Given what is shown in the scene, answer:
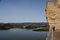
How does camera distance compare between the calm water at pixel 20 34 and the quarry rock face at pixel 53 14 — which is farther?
the calm water at pixel 20 34

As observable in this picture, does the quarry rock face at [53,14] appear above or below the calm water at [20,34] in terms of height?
above

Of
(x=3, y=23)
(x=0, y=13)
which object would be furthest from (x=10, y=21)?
(x=0, y=13)

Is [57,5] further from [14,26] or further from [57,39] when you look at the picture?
[14,26]

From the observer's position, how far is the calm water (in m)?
2.73

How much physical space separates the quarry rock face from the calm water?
4.95 feet

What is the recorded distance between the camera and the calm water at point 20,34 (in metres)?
2.73

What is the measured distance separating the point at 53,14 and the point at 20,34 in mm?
1918

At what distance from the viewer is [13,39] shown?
3.07 metres

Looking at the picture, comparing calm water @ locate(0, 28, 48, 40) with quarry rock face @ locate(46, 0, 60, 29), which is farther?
calm water @ locate(0, 28, 48, 40)

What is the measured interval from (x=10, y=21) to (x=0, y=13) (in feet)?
1.07

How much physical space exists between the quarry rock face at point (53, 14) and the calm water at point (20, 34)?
1510mm

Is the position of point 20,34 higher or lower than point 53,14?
lower

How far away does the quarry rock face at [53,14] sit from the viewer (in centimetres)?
103

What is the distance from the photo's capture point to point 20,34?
296cm
